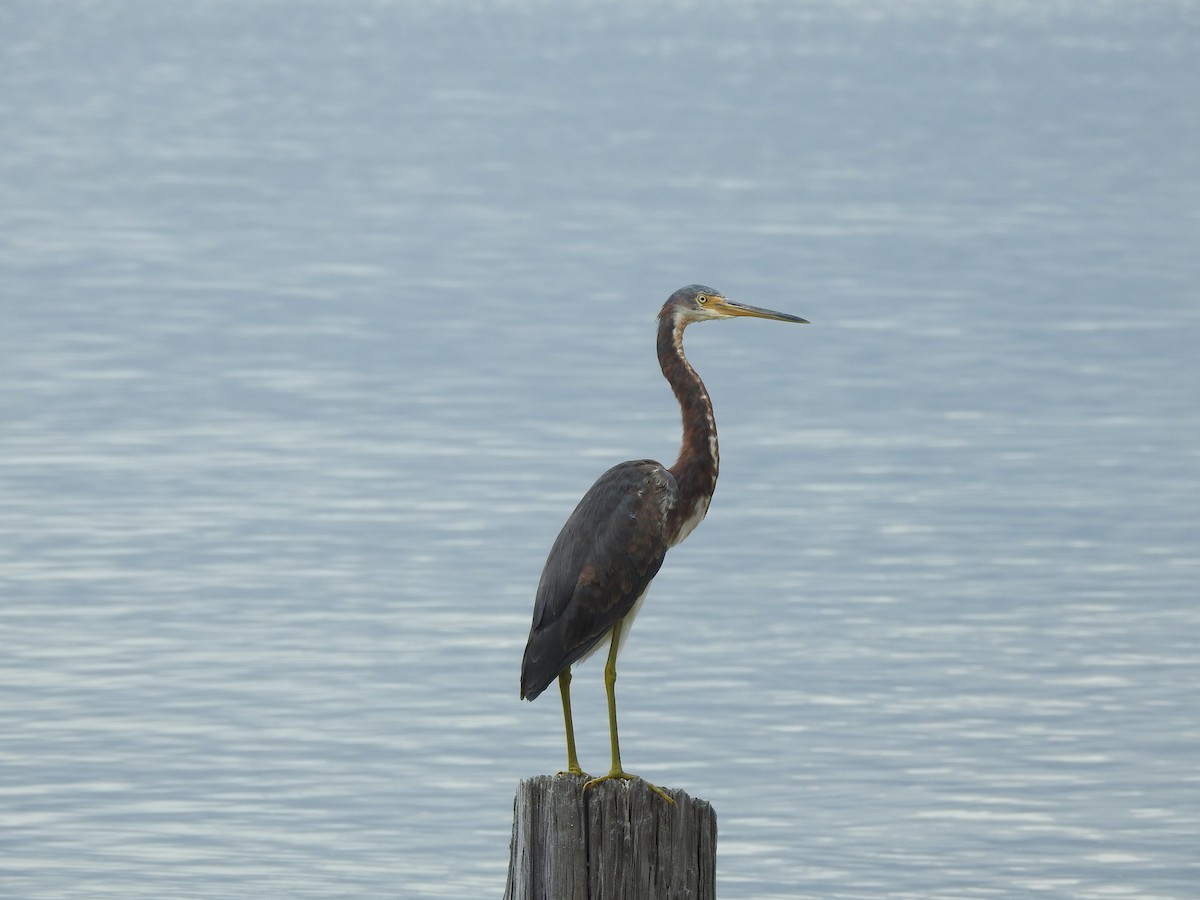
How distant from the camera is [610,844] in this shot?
6242 mm

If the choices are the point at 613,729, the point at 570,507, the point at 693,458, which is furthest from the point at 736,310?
the point at 570,507

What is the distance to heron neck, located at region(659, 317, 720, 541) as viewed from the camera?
298 inches

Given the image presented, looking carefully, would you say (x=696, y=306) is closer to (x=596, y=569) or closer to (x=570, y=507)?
(x=596, y=569)

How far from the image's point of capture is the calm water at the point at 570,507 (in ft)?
35.2

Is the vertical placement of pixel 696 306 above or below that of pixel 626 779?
above

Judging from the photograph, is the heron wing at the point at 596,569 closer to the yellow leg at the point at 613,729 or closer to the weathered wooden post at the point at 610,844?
the yellow leg at the point at 613,729

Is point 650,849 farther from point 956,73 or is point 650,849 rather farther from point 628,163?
point 956,73

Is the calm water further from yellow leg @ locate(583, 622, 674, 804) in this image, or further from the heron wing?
the heron wing

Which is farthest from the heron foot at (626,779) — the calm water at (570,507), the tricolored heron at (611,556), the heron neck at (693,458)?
the calm water at (570,507)

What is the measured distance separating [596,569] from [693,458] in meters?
0.61

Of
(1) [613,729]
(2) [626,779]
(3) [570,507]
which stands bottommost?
(2) [626,779]

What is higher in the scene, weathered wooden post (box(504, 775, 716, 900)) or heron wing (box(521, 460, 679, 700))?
heron wing (box(521, 460, 679, 700))

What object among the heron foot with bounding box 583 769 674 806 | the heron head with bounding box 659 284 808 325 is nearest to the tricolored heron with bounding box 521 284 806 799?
the heron foot with bounding box 583 769 674 806

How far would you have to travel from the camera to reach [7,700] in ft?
39.9
